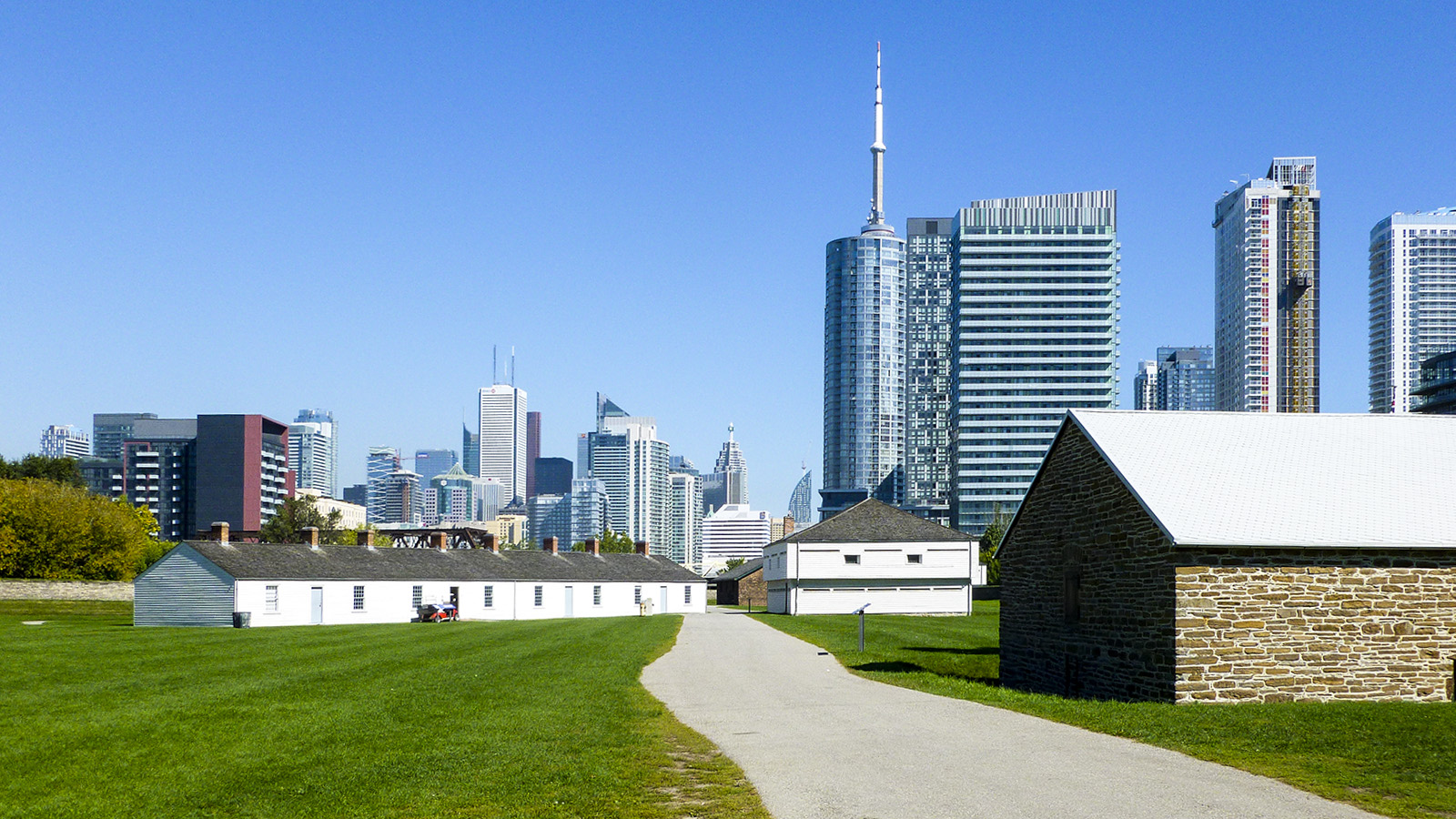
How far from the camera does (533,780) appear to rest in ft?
43.6

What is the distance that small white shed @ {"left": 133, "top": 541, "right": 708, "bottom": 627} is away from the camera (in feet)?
198

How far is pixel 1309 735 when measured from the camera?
16.6 meters

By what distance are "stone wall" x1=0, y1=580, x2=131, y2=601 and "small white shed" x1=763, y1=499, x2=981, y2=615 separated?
38.6 meters

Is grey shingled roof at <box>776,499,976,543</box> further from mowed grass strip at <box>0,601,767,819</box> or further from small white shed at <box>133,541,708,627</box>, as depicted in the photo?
mowed grass strip at <box>0,601,767,819</box>

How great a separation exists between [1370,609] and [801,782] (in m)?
13.1

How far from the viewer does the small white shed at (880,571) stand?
76.8m

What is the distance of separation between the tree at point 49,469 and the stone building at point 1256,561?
99.0 metres

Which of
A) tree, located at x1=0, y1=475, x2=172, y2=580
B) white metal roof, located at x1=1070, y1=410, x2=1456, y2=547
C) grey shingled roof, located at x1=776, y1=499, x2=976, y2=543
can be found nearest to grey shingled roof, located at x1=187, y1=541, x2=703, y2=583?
grey shingled roof, located at x1=776, y1=499, x2=976, y2=543

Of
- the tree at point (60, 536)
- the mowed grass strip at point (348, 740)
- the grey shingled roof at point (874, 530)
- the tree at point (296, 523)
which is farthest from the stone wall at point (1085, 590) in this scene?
the tree at point (296, 523)

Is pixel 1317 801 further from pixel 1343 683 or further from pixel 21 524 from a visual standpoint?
pixel 21 524

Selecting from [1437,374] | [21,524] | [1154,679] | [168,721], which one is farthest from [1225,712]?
[1437,374]

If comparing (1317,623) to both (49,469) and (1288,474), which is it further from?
(49,469)

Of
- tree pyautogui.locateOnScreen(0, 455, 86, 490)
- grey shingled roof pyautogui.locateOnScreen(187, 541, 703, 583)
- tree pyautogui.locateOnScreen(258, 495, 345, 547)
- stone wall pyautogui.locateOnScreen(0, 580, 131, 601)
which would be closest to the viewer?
grey shingled roof pyautogui.locateOnScreen(187, 541, 703, 583)

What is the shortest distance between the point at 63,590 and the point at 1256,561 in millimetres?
64425
